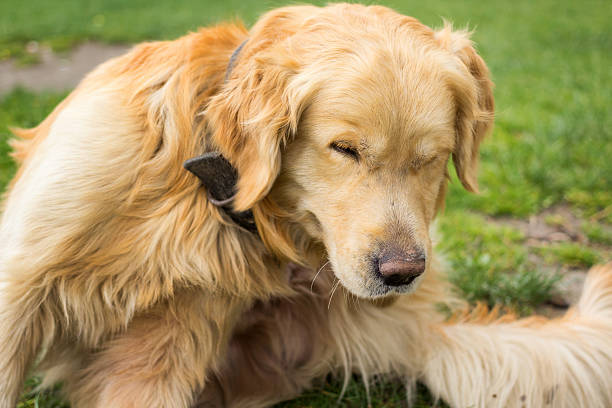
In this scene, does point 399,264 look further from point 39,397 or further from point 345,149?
point 39,397

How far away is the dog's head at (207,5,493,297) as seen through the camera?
84.7 inches

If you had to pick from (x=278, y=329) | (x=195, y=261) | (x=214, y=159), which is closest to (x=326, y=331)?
(x=278, y=329)

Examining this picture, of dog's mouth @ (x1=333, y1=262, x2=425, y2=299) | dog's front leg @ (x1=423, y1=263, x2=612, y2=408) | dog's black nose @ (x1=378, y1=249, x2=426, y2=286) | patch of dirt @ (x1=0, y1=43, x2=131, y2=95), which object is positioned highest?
dog's black nose @ (x1=378, y1=249, x2=426, y2=286)

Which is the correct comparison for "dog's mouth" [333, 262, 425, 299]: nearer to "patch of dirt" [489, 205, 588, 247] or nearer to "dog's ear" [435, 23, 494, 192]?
"dog's ear" [435, 23, 494, 192]

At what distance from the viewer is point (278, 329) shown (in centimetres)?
286

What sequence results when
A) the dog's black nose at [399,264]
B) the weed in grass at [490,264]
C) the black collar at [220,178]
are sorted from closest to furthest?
1. the dog's black nose at [399,264]
2. the black collar at [220,178]
3. the weed in grass at [490,264]

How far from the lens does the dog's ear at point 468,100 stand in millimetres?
2426

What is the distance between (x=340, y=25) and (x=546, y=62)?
6.94 meters

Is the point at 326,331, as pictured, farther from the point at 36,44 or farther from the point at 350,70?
the point at 36,44

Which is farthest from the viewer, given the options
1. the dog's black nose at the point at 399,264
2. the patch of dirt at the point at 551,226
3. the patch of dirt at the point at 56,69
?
the patch of dirt at the point at 56,69

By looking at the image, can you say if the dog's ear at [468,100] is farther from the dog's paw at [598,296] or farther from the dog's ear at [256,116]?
the dog's paw at [598,296]

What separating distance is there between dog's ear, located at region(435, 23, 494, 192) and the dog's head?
3 cm

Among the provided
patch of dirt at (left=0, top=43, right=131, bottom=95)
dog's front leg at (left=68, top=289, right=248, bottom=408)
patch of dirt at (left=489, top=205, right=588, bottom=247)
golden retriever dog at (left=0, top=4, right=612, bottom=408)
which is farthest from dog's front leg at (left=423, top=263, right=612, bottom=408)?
patch of dirt at (left=0, top=43, right=131, bottom=95)

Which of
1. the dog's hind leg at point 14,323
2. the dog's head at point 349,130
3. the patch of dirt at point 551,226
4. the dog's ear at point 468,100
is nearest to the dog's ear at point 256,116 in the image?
the dog's head at point 349,130
